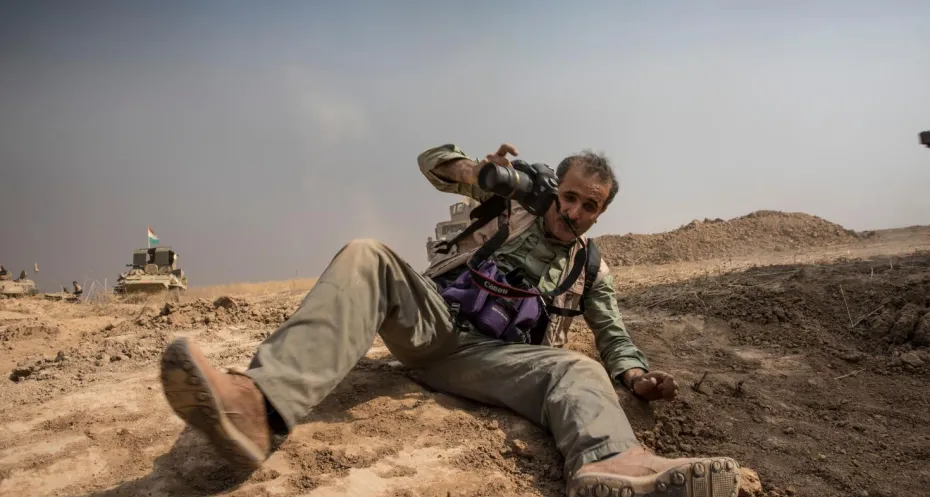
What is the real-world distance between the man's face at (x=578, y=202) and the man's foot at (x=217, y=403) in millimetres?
1670

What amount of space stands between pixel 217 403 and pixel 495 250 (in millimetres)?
1600

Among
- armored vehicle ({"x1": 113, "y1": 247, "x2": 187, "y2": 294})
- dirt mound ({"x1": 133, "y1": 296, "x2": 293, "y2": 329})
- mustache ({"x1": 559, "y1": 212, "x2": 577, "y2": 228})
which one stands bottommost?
armored vehicle ({"x1": 113, "y1": 247, "x2": 187, "y2": 294})

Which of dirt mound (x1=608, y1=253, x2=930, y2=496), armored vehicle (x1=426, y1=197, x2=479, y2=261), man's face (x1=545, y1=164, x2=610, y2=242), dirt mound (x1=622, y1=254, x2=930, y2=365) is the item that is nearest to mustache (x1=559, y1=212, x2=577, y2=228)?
man's face (x1=545, y1=164, x2=610, y2=242)

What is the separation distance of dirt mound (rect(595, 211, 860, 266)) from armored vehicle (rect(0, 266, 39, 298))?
1294cm

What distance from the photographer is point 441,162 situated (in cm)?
288

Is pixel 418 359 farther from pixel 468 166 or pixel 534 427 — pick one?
pixel 468 166

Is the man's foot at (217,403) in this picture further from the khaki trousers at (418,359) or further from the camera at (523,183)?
the camera at (523,183)

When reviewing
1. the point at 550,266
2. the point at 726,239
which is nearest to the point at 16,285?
the point at 550,266

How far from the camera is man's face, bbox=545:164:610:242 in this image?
291 centimetres

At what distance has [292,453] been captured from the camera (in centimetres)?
209

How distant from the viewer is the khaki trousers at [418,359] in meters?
1.89

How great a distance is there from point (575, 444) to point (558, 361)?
1.57ft

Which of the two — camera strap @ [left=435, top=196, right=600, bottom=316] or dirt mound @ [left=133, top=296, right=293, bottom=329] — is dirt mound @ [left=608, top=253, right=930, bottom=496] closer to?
camera strap @ [left=435, top=196, right=600, bottom=316]

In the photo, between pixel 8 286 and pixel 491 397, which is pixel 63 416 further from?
pixel 8 286
